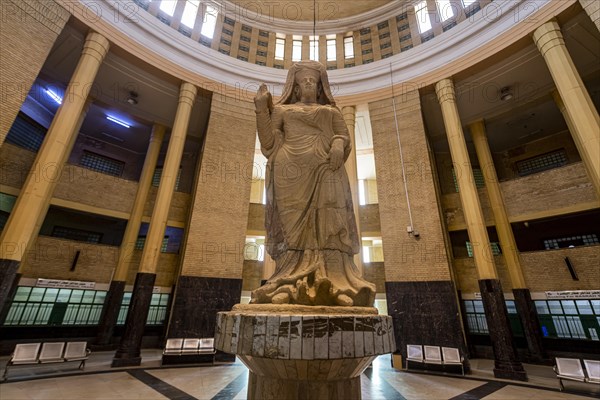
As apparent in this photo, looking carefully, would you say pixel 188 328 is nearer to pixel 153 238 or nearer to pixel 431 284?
pixel 153 238

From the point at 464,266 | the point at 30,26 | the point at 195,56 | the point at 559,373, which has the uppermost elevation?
the point at 195,56

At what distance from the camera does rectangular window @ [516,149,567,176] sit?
13242 mm

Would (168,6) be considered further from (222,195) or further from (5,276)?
(5,276)

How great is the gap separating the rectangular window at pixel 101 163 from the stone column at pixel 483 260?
635 inches

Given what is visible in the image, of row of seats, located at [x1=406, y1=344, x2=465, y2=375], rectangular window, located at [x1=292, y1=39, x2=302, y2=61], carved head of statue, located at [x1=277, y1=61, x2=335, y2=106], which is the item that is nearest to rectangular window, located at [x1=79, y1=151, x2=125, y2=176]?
rectangular window, located at [x1=292, y1=39, x2=302, y2=61]

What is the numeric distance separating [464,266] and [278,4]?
48.9 feet

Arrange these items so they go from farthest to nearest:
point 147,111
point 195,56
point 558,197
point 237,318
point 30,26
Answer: point 147,111
point 195,56
point 558,197
point 30,26
point 237,318

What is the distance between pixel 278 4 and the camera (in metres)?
14.0

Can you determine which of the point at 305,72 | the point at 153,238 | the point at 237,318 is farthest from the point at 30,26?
the point at 237,318

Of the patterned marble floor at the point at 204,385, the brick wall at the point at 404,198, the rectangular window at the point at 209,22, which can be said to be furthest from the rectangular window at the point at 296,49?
the patterned marble floor at the point at 204,385

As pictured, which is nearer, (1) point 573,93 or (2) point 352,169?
(1) point 573,93

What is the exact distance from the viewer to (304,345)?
6.49 ft

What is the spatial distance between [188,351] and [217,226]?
401 cm

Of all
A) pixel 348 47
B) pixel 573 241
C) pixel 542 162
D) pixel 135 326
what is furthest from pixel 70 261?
pixel 542 162
